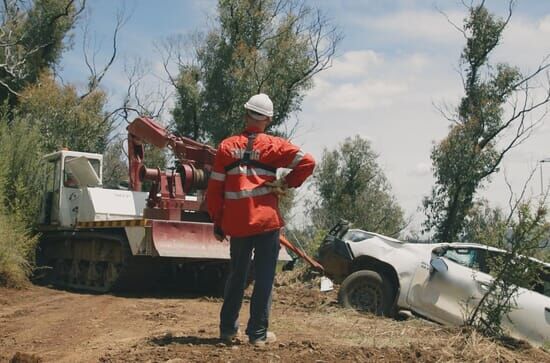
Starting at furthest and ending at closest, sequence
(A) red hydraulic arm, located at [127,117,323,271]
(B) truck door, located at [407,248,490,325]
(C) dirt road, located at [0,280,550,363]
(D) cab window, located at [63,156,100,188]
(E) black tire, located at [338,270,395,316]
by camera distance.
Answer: (D) cab window, located at [63,156,100,188], (A) red hydraulic arm, located at [127,117,323,271], (E) black tire, located at [338,270,395,316], (B) truck door, located at [407,248,490,325], (C) dirt road, located at [0,280,550,363]

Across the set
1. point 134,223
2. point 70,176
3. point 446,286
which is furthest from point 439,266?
point 70,176

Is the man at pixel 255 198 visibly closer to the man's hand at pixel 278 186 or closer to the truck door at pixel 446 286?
the man's hand at pixel 278 186

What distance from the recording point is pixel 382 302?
9977 mm

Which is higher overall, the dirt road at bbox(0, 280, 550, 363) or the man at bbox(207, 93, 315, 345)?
the man at bbox(207, 93, 315, 345)

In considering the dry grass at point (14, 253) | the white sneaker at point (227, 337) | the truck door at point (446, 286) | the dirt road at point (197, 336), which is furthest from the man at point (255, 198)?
the dry grass at point (14, 253)

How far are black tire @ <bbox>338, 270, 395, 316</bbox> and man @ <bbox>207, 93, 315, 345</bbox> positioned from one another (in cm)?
419

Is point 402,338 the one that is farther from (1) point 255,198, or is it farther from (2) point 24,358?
(2) point 24,358

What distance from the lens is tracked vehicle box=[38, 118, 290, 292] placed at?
463 inches

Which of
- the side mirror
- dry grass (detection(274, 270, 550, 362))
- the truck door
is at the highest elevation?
the side mirror

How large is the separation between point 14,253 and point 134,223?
2531 mm

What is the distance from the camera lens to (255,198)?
591 cm

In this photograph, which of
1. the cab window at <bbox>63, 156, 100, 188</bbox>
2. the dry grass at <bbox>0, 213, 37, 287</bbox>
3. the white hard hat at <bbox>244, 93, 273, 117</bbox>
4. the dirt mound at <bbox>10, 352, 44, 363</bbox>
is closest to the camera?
the dirt mound at <bbox>10, 352, 44, 363</bbox>

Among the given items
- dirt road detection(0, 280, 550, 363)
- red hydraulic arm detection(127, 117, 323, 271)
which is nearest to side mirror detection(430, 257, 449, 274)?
dirt road detection(0, 280, 550, 363)

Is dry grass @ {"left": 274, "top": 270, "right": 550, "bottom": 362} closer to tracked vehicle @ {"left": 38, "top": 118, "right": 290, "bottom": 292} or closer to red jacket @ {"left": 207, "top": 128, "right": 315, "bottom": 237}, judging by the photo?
red jacket @ {"left": 207, "top": 128, "right": 315, "bottom": 237}
